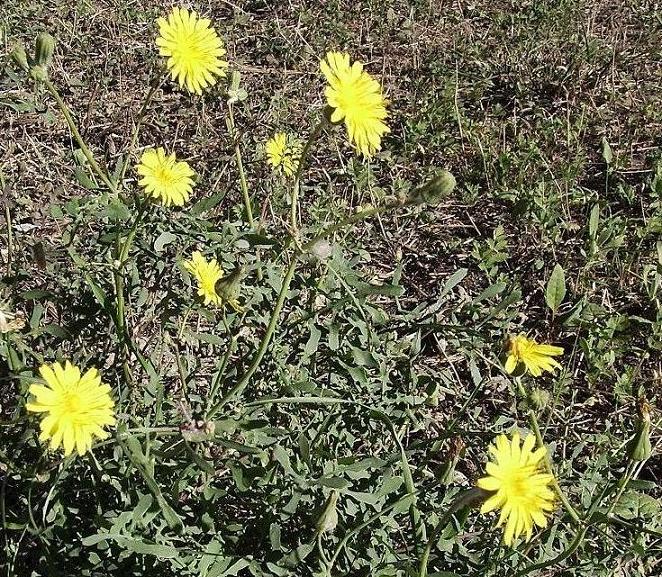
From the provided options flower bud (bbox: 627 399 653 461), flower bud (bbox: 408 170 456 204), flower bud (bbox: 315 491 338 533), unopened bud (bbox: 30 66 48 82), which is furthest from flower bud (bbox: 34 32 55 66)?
flower bud (bbox: 627 399 653 461)

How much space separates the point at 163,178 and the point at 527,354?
0.87 metres

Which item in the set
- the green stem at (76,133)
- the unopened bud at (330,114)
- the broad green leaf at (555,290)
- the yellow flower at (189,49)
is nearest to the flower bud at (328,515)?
the unopened bud at (330,114)

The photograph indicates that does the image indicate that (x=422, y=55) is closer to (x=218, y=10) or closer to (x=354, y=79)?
(x=218, y=10)

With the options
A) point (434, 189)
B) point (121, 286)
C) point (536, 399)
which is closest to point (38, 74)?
point (121, 286)

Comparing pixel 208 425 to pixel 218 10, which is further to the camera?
pixel 218 10

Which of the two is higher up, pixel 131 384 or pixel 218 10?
pixel 218 10

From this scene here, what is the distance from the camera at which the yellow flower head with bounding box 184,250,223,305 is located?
1.69 m

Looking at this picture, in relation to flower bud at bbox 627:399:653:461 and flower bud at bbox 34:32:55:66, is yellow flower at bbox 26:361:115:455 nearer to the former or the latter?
flower bud at bbox 34:32:55:66

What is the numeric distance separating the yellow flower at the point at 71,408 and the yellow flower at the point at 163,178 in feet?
1.77

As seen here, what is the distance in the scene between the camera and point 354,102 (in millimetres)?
1406

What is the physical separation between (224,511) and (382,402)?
0.42 metres

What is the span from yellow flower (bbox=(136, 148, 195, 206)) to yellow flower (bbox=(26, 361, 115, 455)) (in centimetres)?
54

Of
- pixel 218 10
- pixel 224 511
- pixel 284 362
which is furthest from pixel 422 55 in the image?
pixel 224 511

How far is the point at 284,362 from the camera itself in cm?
184
